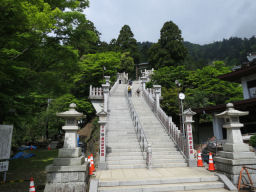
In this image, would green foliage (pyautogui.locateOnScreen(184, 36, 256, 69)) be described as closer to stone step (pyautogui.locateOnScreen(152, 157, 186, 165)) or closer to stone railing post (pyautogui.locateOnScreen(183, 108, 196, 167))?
stone railing post (pyautogui.locateOnScreen(183, 108, 196, 167))

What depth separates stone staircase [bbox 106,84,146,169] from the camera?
8.68 meters

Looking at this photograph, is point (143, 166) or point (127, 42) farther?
point (127, 42)

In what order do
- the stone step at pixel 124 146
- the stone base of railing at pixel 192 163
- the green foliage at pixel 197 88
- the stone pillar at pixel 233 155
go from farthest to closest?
the green foliage at pixel 197 88 → the stone step at pixel 124 146 → the stone base of railing at pixel 192 163 → the stone pillar at pixel 233 155

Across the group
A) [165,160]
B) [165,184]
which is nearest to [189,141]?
[165,160]

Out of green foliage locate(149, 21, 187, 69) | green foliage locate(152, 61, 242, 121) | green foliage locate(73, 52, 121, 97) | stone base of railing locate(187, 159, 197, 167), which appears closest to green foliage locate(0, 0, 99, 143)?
stone base of railing locate(187, 159, 197, 167)

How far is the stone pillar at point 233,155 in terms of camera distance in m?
5.82

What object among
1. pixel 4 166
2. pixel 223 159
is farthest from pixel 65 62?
pixel 223 159

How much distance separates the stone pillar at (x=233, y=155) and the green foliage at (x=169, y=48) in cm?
2942

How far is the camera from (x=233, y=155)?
19.4ft

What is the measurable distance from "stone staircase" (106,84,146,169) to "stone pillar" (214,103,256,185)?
12.2 feet

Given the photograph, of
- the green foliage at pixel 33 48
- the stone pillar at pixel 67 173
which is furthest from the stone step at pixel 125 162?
the green foliage at pixel 33 48

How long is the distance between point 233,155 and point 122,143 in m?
6.13

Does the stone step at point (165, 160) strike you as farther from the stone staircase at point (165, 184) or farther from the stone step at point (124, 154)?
the stone staircase at point (165, 184)

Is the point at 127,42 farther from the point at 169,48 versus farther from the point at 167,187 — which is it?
the point at 167,187
